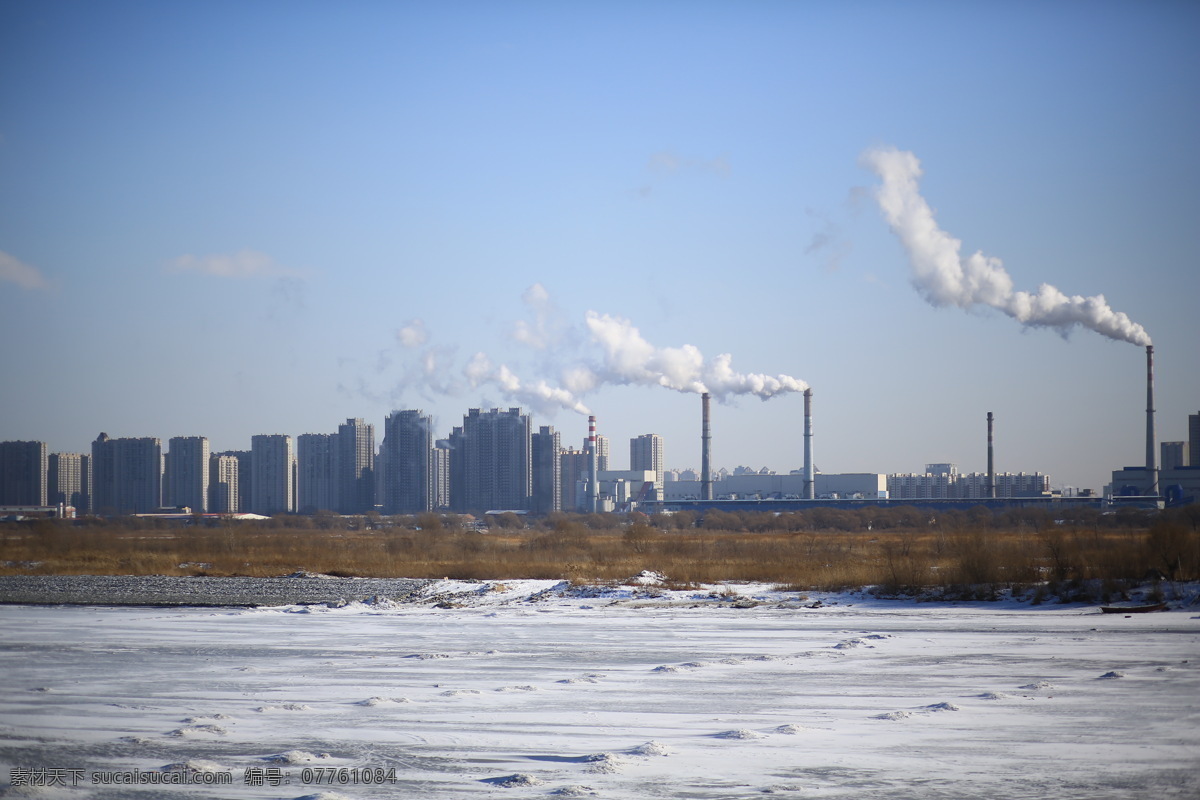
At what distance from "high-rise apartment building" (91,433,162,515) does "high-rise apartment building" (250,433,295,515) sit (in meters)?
24.0

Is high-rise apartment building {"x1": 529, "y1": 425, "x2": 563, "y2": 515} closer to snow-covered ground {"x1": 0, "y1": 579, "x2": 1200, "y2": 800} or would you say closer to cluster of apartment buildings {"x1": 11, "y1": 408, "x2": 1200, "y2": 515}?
cluster of apartment buildings {"x1": 11, "y1": 408, "x2": 1200, "y2": 515}

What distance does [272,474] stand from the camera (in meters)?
196

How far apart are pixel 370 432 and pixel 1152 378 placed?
456 feet

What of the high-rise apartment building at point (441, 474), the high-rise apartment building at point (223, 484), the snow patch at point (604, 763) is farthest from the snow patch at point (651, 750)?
the high-rise apartment building at point (223, 484)

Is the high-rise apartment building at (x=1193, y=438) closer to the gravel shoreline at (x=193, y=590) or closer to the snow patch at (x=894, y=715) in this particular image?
the gravel shoreline at (x=193, y=590)

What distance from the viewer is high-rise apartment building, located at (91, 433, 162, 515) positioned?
496 ft

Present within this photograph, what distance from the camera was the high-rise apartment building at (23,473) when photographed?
7275 centimetres

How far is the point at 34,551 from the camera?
2335 inches

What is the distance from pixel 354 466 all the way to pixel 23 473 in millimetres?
112014

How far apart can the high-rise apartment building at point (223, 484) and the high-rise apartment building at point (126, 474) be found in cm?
1723

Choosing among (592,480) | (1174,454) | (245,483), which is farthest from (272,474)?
(1174,454)

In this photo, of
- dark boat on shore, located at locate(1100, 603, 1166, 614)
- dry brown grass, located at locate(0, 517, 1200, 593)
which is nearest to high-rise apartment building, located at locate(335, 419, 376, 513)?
dry brown grass, located at locate(0, 517, 1200, 593)

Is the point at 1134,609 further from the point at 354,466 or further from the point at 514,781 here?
the point at 354,466

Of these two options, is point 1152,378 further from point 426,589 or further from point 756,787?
point 756,787
